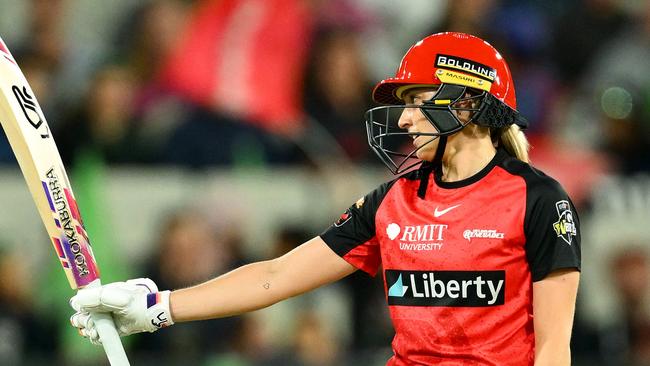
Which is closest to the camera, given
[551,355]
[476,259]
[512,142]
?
[551,355]

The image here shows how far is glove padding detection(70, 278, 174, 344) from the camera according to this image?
4.09 m

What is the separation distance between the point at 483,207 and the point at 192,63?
4571mm

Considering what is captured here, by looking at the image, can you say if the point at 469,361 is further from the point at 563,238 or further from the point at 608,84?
the point at 608,84

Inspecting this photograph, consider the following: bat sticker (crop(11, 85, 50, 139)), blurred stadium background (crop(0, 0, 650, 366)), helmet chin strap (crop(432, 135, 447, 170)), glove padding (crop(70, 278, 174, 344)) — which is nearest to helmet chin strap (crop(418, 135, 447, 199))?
helmet chin strap (crop(432, 135, 447, 170))

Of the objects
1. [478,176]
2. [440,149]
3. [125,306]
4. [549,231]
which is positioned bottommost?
[125,306]

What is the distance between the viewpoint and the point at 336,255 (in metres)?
4.16

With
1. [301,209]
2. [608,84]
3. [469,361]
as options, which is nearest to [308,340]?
[301,209]

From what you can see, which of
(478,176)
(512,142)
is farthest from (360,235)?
(512,142)

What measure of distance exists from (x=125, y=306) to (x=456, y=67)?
1.43 metres

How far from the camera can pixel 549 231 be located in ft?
12.1

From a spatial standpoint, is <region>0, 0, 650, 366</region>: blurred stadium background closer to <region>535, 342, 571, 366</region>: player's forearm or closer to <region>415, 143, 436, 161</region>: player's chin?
<region>415, 143, 436, 161</region>: player's chin

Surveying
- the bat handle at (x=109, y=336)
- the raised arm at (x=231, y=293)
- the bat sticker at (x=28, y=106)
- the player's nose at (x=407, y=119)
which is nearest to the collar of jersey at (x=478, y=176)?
the player's nose at (x=407, y=119)

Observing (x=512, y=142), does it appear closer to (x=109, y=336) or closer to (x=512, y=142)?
(x=512, y=142)

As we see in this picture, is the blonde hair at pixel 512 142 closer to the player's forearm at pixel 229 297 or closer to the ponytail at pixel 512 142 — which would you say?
Result: the ponytail at pixel 512 142
